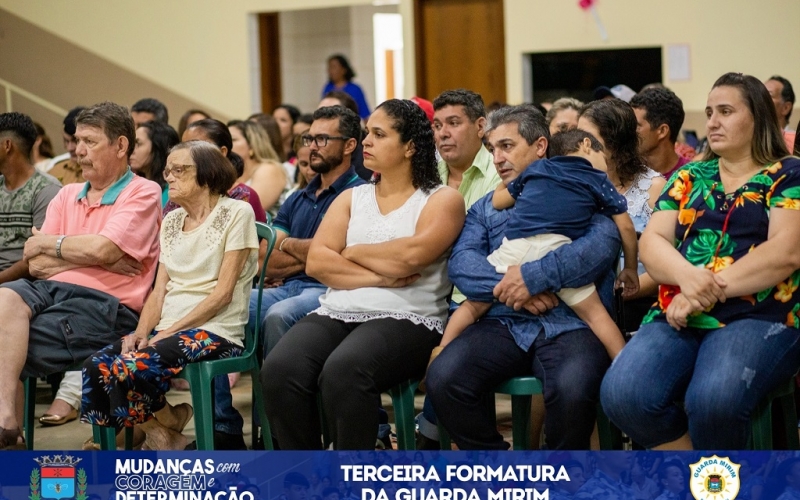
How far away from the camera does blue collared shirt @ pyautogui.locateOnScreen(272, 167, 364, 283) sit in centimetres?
381

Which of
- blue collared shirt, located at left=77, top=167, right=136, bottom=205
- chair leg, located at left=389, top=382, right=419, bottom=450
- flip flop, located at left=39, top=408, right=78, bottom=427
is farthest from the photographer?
flip flop, located at left=39, top=408, right=78, bottom=427

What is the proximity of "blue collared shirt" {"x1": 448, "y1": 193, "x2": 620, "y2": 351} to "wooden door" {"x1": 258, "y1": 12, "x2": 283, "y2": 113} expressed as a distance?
611 centimetres

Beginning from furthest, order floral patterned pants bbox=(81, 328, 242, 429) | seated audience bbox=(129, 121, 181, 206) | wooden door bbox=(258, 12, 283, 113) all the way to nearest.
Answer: wooden door bbox=(258, 12, 283, 113)
seated audience bbox=(129, 121, 181, 206)
floral patterned pants bbox=(81, 328, 242, 429)

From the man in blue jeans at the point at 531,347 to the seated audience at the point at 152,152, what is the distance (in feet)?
6.24

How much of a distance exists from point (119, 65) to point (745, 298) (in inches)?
292

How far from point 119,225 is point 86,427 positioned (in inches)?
41.3

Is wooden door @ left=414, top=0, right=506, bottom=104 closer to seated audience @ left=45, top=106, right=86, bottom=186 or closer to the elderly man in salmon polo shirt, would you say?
seated audience @ left=45, top=106, right=86, bottom=186

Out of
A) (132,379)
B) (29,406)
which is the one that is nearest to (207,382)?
(132,379)

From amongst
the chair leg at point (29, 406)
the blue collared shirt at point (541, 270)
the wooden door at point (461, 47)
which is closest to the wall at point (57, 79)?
the wooden door at point (461, 47)

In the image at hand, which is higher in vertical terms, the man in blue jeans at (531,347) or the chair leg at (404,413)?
the man in blue jeans at (531,347)

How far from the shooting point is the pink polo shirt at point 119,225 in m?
3.46

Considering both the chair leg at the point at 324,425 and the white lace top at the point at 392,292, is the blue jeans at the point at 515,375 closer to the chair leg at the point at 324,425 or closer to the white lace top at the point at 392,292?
the white lace top at the point at 392,292

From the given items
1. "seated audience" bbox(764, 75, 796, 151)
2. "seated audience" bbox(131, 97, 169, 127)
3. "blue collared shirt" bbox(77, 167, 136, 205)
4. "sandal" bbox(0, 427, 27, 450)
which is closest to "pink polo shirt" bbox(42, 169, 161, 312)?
"blue collared shirt" bbox(77, 167, 136, 205)

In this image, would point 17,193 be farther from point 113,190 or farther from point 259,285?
point 259,285
